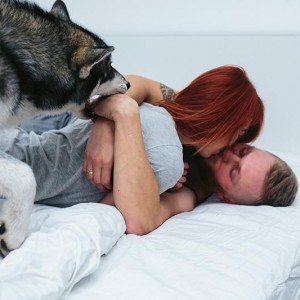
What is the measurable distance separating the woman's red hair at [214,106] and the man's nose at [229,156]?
140 millimetres

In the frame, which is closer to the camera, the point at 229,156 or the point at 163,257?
the point at 163,257

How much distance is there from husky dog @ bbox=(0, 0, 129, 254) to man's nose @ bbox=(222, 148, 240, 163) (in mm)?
585

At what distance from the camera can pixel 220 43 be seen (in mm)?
2711

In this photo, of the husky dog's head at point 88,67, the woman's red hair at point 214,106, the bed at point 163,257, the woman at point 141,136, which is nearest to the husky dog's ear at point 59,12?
the husky dog's head at point 88,67

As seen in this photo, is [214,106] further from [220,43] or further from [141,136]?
[220,43]

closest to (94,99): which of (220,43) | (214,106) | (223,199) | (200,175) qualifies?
(214,106)

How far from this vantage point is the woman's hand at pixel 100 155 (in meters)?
1.52

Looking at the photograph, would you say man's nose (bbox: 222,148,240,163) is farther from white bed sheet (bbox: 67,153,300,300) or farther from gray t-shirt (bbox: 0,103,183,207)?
gray t-shirt (bbox: 0,103,183,207)

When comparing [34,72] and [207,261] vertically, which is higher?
[34,72]

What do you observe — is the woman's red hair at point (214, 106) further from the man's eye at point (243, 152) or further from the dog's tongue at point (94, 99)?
the dog's tongue at point (94, 99)

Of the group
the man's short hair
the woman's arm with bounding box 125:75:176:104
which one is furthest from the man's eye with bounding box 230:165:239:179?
the woman's arm with bounding box 125:75:176:104

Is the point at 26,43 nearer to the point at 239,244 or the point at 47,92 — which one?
the point at 47,92

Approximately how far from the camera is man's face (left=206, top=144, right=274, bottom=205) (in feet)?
5.97

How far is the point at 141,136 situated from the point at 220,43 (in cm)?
139
